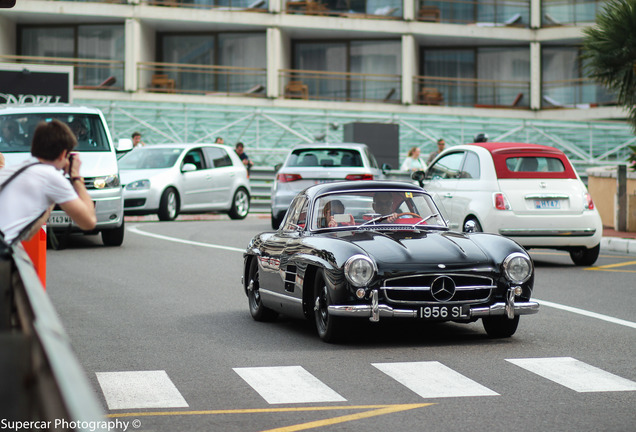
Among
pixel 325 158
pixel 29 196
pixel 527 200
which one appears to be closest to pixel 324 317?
pixel 29 196

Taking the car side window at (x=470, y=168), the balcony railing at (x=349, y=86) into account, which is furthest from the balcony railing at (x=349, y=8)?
the car side window at (x=470, y=168)

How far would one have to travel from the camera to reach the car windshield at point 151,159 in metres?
25.6

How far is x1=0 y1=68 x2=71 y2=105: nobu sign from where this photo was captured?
21422mm

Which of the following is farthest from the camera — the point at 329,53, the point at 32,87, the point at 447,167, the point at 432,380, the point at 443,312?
the point at 329,53

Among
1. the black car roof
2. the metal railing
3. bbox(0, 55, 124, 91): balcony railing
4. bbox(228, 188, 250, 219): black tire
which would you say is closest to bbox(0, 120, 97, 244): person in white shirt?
the metal railing

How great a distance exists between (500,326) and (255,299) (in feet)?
7.98

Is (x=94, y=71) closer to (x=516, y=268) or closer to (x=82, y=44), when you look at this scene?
(x=82, y=44)

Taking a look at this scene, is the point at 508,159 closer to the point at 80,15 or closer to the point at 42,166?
the point at 42,166

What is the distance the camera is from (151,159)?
25766mm

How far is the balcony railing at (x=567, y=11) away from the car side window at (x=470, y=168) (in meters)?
31.8

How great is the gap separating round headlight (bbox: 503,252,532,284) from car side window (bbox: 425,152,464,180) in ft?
25.9

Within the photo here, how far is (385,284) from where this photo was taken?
874cm

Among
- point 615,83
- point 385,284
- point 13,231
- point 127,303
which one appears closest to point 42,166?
point 13,231

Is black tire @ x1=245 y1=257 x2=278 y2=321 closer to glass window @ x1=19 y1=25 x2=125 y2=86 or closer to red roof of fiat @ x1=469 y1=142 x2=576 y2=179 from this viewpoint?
red roof of fiat @ x1=469 y1=142 x2=576 y2=179
